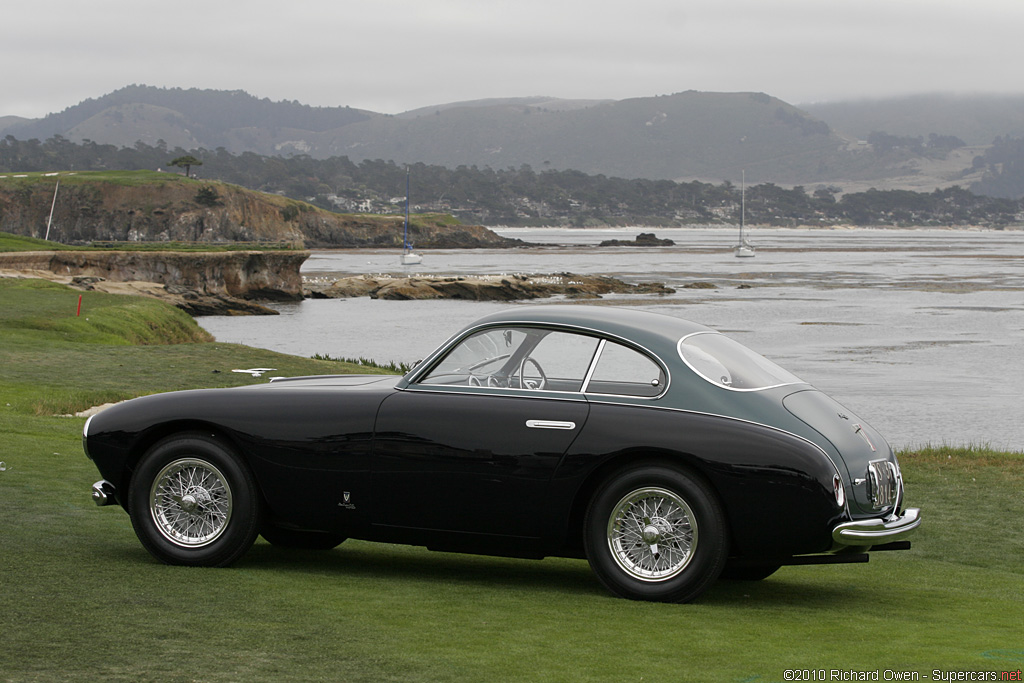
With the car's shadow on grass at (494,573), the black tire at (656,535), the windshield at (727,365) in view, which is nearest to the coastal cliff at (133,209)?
the car's shadow on grass at (494,573)

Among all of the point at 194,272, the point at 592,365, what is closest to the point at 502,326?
the point at 592,365

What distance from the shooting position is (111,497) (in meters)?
7.59

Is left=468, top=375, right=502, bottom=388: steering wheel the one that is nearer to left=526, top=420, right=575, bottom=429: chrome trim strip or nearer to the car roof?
the car roof

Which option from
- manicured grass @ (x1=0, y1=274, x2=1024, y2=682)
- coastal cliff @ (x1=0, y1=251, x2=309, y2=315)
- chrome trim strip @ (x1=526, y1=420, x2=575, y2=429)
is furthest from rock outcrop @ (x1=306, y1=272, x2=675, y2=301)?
chrome trim strip @ (x1=526, y1=420, x2=575, y2=429)

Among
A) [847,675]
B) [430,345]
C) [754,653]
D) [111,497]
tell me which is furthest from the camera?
[430,345]

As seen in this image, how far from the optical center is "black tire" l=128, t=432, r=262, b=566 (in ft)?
23.6

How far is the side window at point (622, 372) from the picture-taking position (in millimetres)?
6855

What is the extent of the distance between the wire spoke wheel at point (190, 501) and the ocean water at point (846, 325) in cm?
1852

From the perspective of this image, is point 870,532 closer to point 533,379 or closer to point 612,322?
point 612,322

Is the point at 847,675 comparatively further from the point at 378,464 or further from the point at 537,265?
the point at 537,265

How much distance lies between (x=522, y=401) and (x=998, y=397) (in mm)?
28107

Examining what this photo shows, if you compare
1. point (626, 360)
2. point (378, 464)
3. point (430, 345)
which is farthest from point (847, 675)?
point (430, 345)

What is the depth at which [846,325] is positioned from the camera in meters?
56.6

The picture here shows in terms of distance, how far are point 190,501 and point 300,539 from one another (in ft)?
3.65
